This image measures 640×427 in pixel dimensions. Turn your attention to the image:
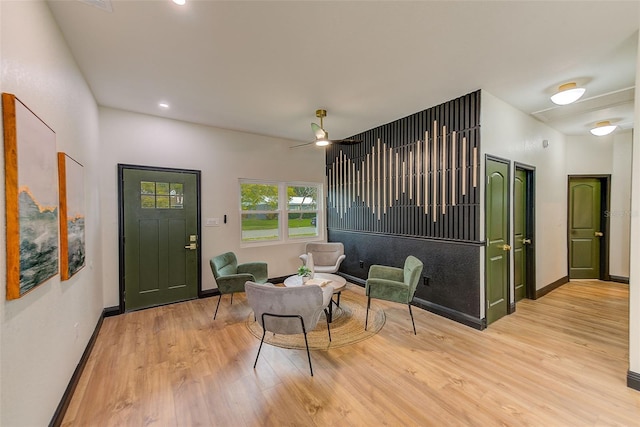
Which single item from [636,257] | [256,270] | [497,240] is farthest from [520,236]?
[256,270]

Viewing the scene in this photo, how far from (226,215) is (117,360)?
2.60m

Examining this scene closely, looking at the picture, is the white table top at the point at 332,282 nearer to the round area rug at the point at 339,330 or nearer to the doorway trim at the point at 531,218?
the round area rug at the point at 339,330

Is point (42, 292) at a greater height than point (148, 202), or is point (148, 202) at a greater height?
point (148, 202)

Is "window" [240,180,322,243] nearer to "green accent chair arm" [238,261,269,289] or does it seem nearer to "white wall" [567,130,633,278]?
"green accent chair arm" [238,261,269,289]

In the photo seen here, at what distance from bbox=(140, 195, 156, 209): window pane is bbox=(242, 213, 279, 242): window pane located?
1.49 meters

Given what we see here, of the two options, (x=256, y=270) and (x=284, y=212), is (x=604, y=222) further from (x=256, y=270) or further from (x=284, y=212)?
(x=256, y=270)

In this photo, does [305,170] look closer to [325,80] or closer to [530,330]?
[325,80]

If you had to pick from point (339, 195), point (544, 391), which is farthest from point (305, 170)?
point (544, 391)

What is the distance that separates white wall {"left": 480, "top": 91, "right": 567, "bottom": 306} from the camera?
3.50m

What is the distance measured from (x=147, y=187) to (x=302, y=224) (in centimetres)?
297

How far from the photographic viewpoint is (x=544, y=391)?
2.23 metres

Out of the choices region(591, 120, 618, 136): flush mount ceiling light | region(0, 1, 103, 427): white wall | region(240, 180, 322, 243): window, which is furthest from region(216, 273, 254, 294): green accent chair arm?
region(591, 120, 618, 136): flush mount ceiling light

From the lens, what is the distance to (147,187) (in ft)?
13.5

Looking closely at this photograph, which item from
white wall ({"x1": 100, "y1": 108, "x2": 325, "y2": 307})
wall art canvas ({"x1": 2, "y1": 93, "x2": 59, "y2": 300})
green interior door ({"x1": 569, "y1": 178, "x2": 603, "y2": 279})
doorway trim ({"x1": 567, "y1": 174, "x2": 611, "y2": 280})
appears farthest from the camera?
green interior door ({"x1": 569, "y1": 178, "x2": 603, "y2": 279})
